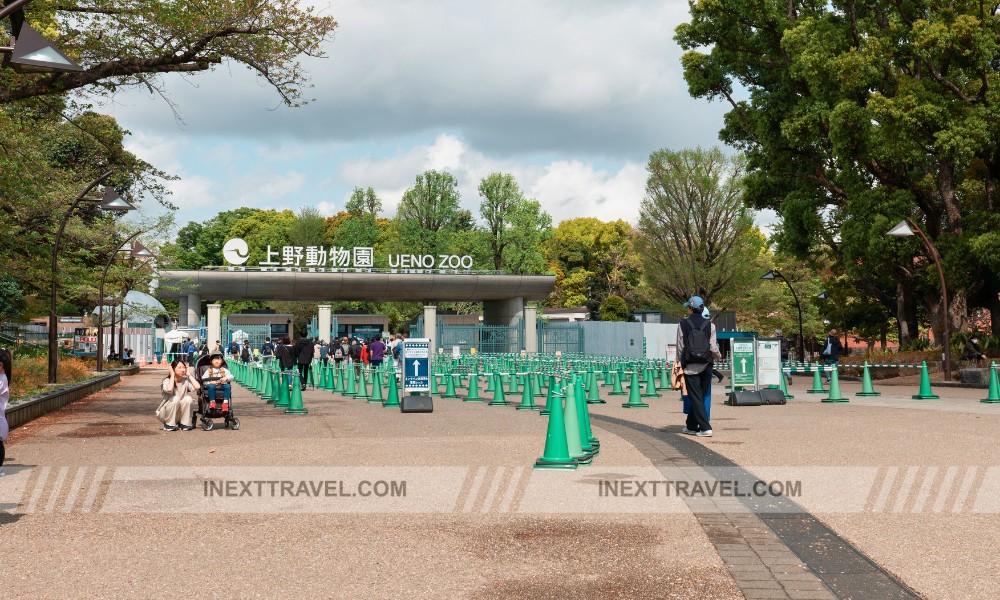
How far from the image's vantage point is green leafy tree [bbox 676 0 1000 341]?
30.2 m

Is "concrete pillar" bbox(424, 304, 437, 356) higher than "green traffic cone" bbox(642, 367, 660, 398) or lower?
higher

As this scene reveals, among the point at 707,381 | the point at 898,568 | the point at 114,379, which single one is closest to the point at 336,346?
the point at 114,379

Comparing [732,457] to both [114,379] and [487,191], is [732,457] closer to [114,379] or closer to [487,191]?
[114,379]

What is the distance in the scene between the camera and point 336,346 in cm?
4906

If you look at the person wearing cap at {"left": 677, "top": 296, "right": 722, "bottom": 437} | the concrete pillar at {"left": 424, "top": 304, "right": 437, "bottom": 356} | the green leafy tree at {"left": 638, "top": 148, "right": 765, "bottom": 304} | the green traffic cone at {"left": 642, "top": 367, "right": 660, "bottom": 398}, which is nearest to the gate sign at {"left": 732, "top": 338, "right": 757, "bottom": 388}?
the green traffic cone at {"left": 642, "top": 367, "right": 660, "bottom": 398}

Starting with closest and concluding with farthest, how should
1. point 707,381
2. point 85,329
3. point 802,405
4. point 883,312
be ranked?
point 707,381 < point 802,405 < point 883,312 < point 85,329

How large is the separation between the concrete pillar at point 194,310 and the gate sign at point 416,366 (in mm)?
41741

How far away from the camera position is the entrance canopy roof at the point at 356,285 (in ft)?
195

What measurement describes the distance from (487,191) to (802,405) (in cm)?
5263

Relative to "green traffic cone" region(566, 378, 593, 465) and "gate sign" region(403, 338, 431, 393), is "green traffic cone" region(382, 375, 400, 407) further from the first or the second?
"green traffic cone" region(566, 378, 593, 465)

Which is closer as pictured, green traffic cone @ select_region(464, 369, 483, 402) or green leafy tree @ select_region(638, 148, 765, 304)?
green traffic cone @ select_region(464, 369, 483, 402)

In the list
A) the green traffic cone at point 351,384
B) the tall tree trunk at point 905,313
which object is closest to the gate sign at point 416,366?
the green traffic cone at point 351,384

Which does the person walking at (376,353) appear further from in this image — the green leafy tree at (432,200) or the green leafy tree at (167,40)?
the green leafy tree at (432,200)

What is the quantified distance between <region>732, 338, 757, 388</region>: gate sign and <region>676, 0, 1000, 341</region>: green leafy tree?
12867 millimetres
